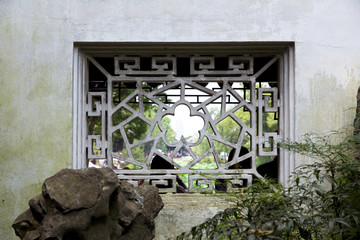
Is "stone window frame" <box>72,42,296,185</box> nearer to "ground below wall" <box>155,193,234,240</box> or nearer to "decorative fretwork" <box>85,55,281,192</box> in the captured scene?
"decorative fretwork" <box>85,55,281,192</box>

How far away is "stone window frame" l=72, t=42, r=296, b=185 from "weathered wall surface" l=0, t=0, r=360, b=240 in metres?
0.07

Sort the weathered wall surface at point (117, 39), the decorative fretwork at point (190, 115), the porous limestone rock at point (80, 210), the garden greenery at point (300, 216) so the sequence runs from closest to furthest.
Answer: the garden greenery at point (300, 216) → the porous limestone rock at point (80, 210) → the weathered wall surface at point (117, 39) → the decorative fretwork at point (190, 115)

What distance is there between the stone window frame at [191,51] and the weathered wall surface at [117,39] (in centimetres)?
7

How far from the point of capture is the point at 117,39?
368cm

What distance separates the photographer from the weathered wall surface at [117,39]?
12.0ft

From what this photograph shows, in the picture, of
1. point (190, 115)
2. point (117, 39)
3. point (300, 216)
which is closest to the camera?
point (300, 216)

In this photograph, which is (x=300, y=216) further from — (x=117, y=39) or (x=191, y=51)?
(x=117, y=39)

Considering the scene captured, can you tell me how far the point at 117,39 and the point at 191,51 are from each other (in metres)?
0.68

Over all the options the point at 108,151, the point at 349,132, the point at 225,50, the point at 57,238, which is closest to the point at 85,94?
the point at 108,151

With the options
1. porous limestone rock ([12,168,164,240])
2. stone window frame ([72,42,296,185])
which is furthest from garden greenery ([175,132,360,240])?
stone window frame ([72,42,296,185])

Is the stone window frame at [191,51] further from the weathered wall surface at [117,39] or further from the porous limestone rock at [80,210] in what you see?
the porous limestone rock at [80,210]

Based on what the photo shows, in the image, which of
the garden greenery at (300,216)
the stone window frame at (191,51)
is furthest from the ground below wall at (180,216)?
the garden greenery at (300,216)

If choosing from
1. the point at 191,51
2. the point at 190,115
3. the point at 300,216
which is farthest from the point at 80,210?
the point at 191,51

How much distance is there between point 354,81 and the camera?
12.1 ft
